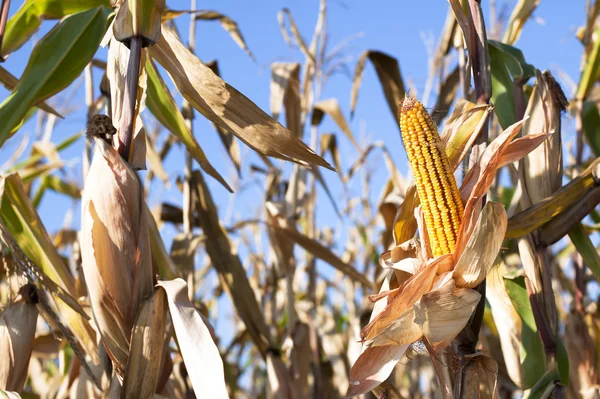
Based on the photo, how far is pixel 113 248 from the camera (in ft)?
3.64

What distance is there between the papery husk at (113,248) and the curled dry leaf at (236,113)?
236 millimetres

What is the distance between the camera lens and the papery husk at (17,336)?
4.43 ft

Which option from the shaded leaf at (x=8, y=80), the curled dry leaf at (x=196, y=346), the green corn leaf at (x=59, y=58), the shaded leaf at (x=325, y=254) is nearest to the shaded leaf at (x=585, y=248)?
the shaded leaf at (x=325, y=254)

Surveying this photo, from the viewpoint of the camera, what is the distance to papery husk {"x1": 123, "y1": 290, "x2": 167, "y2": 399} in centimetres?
108

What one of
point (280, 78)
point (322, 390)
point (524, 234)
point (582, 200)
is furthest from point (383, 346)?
point (280, 78)

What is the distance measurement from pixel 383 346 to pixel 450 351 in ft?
0.51

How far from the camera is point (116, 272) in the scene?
1.11m

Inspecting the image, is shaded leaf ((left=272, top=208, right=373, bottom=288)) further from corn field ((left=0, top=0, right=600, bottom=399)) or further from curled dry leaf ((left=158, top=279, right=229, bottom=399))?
curled dry leaf ((left=158, top=279, right=229, bottom=399))

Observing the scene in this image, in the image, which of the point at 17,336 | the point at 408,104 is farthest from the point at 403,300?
the point at 17,336

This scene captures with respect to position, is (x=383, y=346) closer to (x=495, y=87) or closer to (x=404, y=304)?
(x=404, y=304)

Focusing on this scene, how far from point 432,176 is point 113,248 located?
1.85 ft

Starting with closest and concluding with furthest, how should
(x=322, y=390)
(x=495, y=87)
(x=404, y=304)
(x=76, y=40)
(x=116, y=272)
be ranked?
(x=116, y=272) → (x=404, y=304) → (x=76, y=40) → (x=495, y=87) → (x=322, y=390)

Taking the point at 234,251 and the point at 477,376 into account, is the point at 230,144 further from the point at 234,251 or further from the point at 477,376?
the point at 477,376

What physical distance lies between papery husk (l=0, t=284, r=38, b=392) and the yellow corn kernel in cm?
85
